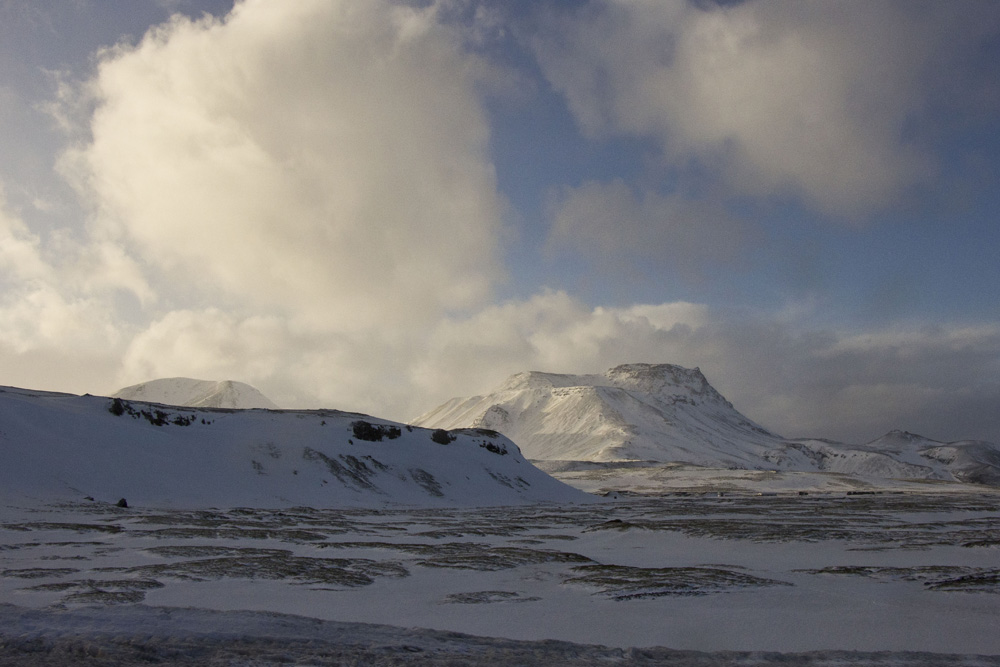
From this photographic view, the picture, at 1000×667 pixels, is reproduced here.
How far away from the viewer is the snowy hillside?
1873 inches

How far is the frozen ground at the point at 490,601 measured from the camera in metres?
8.34

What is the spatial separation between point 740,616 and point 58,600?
12.2 metres

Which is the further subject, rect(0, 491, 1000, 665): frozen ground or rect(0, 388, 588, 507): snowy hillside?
rect(0, 388, 588, 507): snowy hillside

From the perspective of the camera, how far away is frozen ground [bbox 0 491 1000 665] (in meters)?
8.34

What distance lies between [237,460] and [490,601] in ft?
181

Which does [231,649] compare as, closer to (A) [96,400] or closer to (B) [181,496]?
(B) [181,496]

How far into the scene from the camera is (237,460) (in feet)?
202

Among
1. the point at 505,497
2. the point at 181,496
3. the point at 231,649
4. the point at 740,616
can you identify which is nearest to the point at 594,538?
the point at 740,616

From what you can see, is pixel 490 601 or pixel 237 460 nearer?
pixel 490 601

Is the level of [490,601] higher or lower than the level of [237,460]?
higher

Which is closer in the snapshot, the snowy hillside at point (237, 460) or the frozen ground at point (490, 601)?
the frozen ground at point (490, 601)

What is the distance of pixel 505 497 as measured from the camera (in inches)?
2982

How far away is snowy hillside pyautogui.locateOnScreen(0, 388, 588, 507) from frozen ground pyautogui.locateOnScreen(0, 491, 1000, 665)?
2609cm

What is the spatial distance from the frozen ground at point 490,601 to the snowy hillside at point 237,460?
26.1m
